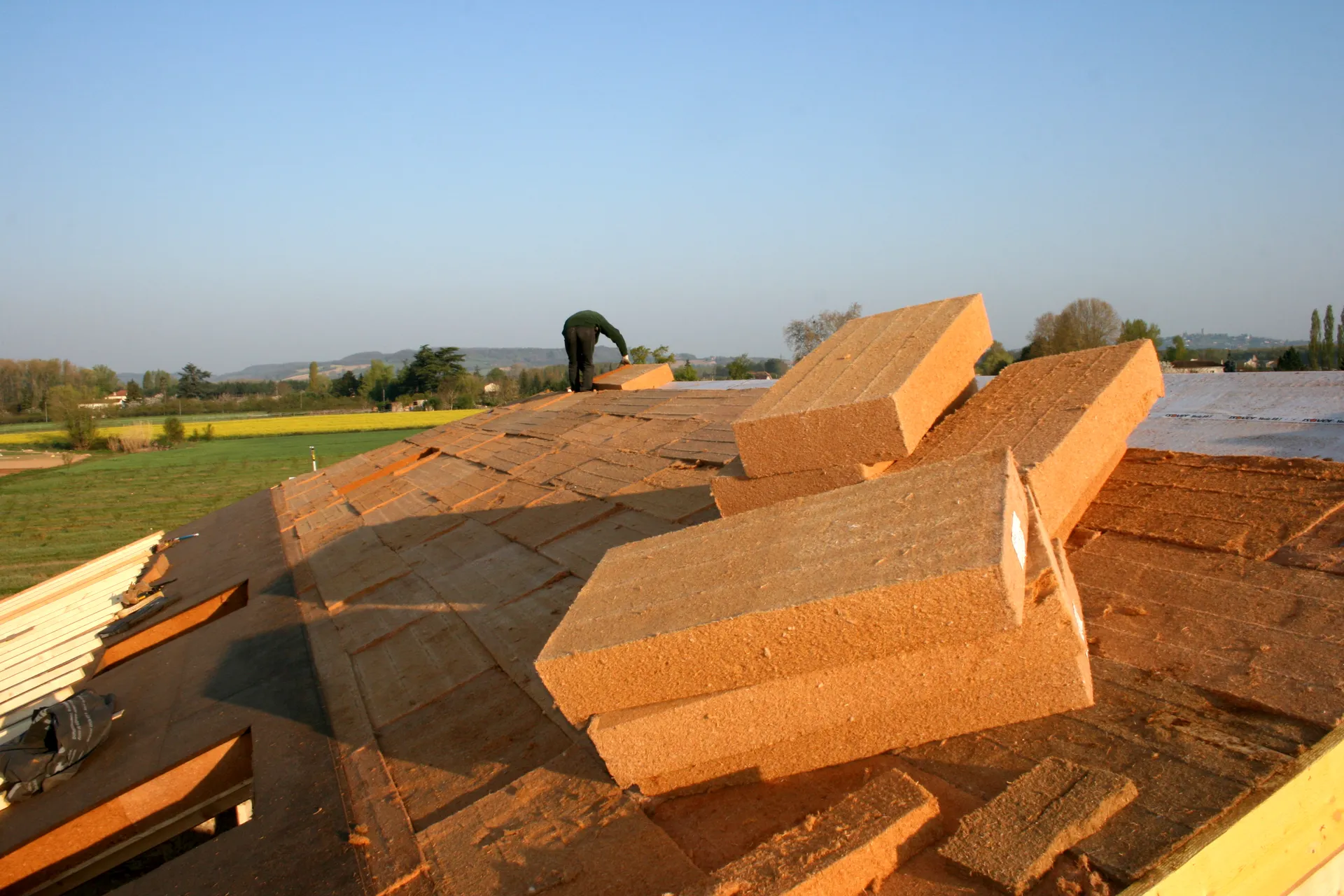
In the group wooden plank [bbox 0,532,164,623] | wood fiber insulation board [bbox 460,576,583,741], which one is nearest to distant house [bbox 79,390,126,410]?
wooden plank [bbox 0,532,164,623]

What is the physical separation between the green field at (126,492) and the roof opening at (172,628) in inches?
552

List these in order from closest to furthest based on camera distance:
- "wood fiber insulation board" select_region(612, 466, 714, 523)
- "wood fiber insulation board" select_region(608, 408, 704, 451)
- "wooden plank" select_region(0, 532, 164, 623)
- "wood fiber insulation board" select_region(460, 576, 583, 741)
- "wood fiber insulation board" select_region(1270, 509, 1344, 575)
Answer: "wood fiber insulation board" select_region(1270, 509, 1344, 575) → "wood fiber insulation board" select_region(460, 576, 583, 741) → "wood fiber insulation board" select_region(612, 466, 714, 523) → "wood fiber insulation board" select_region(608, 408, 704, 451) → "wooden plank" select_region(0, 532, 164, 623)

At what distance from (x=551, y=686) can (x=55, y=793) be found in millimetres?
2954

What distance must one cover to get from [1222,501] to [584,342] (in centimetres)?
941

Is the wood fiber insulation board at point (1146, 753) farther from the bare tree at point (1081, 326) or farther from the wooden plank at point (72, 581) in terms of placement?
the bare tree at point (1081, 326)

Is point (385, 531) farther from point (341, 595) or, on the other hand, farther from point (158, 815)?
point (158, 815)

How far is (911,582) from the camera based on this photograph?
1584mm

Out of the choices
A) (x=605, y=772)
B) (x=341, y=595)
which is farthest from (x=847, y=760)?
(x=341, y=595)

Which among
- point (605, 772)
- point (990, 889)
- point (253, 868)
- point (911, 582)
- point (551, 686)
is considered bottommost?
point (253, 868)

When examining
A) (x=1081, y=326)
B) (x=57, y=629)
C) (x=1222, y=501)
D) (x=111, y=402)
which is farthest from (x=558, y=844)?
(x=111, y=402)

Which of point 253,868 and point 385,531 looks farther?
point 385,531

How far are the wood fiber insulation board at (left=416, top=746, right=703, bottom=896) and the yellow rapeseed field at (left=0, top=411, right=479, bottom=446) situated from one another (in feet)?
127

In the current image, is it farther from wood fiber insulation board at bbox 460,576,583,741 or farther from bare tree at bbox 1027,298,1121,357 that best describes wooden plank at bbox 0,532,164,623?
bare tree at bbox 1027,298,1121,357

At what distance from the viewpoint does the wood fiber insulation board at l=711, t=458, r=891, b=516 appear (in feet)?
9.35
